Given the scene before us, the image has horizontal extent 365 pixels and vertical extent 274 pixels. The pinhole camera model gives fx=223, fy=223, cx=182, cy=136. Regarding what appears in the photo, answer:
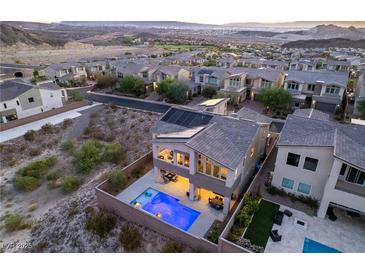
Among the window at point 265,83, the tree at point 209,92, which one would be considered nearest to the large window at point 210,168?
the tree at point 209,92

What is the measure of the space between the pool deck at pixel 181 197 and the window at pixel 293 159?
23.5 ft

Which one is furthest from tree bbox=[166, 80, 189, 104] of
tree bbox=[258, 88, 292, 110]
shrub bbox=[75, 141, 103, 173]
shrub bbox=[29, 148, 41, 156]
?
shrub bbox=[29, 148, 41, 156]

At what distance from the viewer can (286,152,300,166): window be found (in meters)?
18.2

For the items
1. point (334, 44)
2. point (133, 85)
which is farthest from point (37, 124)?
point (334, 44)

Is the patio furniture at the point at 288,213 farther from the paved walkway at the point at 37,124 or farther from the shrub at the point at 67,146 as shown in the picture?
the paved walkway at the point at 37,124

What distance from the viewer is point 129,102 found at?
4359 centimetres

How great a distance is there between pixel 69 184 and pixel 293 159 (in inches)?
847

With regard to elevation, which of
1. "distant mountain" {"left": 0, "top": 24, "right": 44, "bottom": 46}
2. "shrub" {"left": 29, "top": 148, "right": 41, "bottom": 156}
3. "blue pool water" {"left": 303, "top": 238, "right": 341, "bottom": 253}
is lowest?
"shrub" {"left": 29, "top": 148, "right": 41, "bottom": 156}

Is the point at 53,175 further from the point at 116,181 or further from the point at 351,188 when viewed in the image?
the point at 351,188

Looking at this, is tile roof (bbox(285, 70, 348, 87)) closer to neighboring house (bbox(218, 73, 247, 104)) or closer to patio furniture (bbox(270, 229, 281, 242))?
neighboring house (bbox(218, 73, 247, 104))

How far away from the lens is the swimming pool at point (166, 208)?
1781 cm

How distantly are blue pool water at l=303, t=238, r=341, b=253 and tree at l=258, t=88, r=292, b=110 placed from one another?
2546 cm

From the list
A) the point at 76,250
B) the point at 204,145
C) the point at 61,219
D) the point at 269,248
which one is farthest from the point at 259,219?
the point at 61,219

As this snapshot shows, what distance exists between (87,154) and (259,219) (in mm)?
20390
